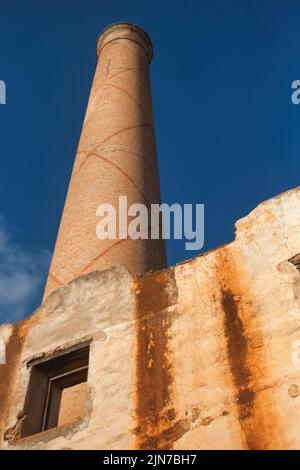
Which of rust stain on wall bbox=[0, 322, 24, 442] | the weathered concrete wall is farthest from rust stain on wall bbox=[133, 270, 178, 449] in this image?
rust stain on wall bbox=[0, 322, 24, 442]

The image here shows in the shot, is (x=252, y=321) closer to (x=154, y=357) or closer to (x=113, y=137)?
(x=154, y=357)

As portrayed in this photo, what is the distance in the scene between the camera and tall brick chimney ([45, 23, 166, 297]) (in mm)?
7047

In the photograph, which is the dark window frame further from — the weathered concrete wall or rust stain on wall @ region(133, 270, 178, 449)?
rust stain on wall @ region(133, 270, 178, 449)

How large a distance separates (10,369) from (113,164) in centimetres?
392

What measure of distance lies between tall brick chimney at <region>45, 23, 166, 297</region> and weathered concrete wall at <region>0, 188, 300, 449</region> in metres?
1.58

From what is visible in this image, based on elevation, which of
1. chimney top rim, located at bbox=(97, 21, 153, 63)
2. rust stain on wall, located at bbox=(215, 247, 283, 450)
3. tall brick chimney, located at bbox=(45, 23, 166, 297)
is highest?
chimney top rim, located at bbox=(97, 21, 153, 63)

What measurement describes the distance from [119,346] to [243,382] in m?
1.17

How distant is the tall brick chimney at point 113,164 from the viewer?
7047mm

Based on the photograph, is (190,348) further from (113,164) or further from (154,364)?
(113,164)

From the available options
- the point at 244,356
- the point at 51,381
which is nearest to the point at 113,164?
the point at 51,381

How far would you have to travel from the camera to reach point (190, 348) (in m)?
4.40

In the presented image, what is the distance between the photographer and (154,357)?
450cm

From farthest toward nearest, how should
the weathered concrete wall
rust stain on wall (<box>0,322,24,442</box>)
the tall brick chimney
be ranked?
the tall brick chimney
rust stain on wall (<box>0,322,24,442</box>)
the weathered concrete wall

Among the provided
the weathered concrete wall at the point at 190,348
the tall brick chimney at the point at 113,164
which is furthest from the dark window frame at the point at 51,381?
the tall brick chimney at the point at 113,164
